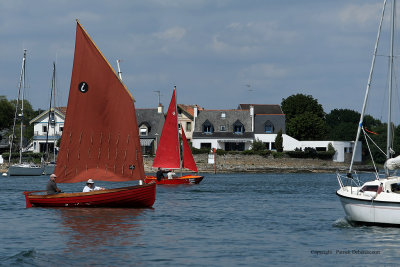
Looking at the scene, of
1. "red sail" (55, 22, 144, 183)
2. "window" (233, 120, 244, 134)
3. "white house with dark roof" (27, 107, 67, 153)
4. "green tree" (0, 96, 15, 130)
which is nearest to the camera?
"red sail" (55, 22, 144, 183)

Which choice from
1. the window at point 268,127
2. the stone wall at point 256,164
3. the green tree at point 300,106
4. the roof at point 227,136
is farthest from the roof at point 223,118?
the green tree at point 300,106

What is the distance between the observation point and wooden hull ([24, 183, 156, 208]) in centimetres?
3931

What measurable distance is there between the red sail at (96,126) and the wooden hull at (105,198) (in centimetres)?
78

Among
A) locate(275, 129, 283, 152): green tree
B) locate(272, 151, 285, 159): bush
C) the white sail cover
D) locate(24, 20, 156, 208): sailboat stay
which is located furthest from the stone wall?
the white sail cover

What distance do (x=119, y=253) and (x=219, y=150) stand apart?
315ft

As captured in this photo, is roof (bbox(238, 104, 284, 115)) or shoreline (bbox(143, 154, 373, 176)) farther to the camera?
roof (bbox(238, 104, 284, 115))

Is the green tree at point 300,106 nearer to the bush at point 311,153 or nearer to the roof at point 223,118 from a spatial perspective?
the roof at point 223,118

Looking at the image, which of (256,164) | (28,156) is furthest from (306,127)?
(28,156)

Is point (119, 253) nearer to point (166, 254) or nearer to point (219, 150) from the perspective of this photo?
point (166, 254)

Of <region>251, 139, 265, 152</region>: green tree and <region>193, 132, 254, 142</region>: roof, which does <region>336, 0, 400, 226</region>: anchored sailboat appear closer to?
<region>251, 139, 265, 152</region>: green tree

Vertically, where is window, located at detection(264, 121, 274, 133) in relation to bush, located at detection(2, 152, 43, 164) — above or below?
above

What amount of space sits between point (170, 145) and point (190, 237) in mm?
43242

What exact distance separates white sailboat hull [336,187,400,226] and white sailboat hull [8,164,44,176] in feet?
257

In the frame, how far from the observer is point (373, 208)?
30984 mm
